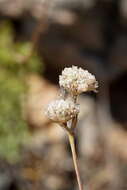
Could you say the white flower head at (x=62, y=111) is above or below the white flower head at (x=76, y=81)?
below

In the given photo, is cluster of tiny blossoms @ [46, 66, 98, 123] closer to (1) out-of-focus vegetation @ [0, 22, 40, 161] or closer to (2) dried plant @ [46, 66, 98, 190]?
(2) dried plant @ [46, 66, 98, 190]

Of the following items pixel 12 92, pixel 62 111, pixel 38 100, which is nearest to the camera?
pixel 62 111

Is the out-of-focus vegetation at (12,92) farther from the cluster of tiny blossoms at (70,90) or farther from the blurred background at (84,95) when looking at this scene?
the cluster of tiny blossoms at (70,90)

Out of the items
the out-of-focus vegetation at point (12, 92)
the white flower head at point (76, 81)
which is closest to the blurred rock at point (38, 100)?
the out-of-focus vegetation at point (12, 92)

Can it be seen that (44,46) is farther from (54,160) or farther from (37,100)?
(54,160)

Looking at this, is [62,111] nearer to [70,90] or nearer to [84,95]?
[70,90]

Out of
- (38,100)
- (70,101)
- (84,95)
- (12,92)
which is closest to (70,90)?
(70,101)

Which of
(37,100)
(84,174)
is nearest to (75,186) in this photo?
(84,174)
